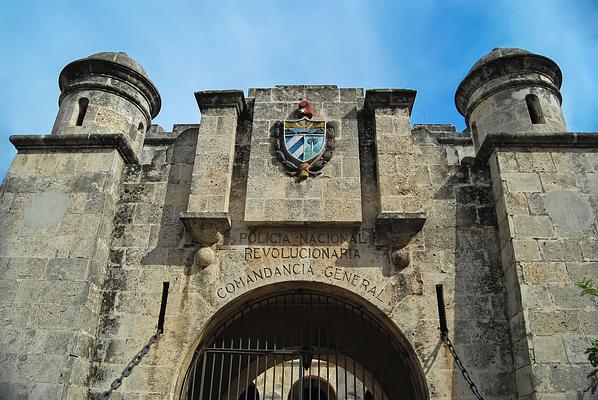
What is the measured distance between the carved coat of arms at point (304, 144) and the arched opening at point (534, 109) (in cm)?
304

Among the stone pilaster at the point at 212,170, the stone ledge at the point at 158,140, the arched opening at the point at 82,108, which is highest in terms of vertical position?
the stone ledge at the point at 158,140

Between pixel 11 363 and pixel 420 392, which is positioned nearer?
pixel 11 363

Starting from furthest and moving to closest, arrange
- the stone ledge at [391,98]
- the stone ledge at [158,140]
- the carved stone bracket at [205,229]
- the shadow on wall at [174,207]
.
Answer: the stone ledge at [158,140]
the stone ledge at [391,98]
the shadow on wall at [174,207]
the carved stone bracket at [205,229]

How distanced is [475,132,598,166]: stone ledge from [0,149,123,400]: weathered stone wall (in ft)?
17.5

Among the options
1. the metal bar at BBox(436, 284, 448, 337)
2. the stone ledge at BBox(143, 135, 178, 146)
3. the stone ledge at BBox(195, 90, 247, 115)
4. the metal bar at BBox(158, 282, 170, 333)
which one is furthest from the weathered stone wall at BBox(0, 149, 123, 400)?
the stone ledge at BBox(143, 135, 178, 146)

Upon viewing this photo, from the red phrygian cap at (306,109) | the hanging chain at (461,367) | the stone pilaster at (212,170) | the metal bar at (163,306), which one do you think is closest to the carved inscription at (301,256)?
the stone pilaster at (212,170)

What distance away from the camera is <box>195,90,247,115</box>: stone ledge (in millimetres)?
7430

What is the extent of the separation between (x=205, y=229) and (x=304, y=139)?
1.91 m

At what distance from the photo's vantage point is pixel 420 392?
6.17 meters

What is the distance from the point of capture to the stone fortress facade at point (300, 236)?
5848 mm

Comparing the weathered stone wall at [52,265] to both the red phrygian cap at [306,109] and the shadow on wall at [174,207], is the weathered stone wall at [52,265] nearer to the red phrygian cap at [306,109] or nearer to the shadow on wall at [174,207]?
the shadow on wall at [174,207]

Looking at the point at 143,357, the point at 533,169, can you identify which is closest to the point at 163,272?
the point at 143,357

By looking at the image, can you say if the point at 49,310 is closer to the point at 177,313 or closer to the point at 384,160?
the point at 177,313

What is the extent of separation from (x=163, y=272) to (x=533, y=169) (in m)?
5.06
